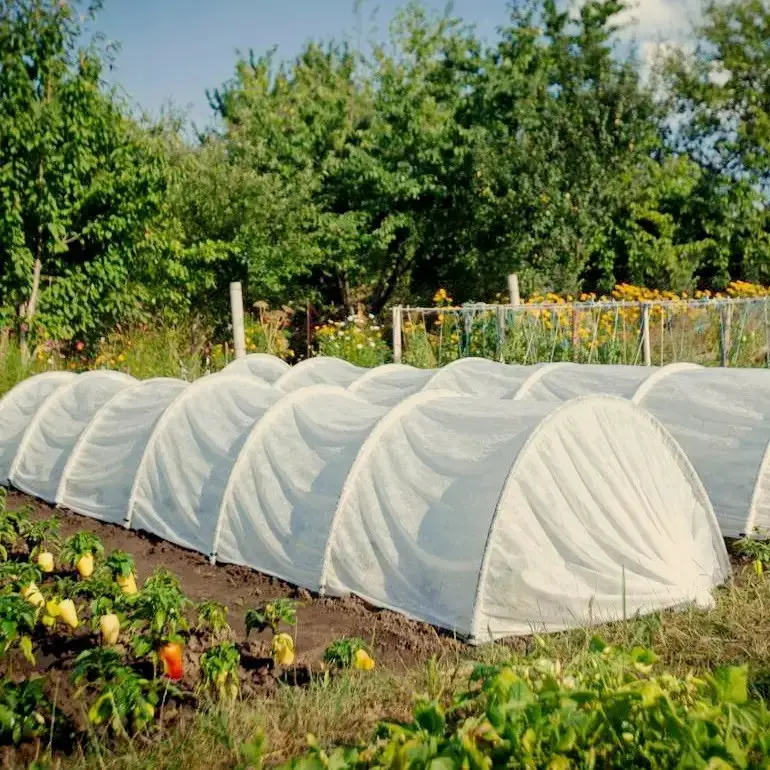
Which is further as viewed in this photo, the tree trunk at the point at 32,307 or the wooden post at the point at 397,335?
the wooden post at the point at 397,335

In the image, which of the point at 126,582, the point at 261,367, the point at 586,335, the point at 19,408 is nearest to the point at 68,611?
the point at 126,582

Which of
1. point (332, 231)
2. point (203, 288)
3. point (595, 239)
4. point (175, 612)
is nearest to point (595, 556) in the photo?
point (175, 612)

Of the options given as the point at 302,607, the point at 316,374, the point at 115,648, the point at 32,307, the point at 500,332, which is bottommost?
the point at 302,607

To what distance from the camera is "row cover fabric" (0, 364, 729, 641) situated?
5352 millimetres

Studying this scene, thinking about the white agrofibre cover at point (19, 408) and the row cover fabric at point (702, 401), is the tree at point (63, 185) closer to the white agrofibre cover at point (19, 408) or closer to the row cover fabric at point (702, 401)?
the white agrofibre cover at point (19, 408)

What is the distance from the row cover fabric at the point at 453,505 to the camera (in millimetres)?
5352

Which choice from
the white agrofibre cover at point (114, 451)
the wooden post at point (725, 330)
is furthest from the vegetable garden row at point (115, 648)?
the wooden post at point (725, 330)

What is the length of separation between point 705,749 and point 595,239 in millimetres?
17996

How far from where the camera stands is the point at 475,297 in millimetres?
19281

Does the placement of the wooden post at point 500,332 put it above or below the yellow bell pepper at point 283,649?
above

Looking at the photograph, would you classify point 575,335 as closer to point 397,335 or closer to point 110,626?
point 397,335

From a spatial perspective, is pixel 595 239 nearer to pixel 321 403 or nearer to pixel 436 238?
pixel 436 238

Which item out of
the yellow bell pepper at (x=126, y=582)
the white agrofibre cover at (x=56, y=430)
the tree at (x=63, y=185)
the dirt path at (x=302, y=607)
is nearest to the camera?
the dirt path at (x=302, y=607)

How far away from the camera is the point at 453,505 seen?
219 inches
